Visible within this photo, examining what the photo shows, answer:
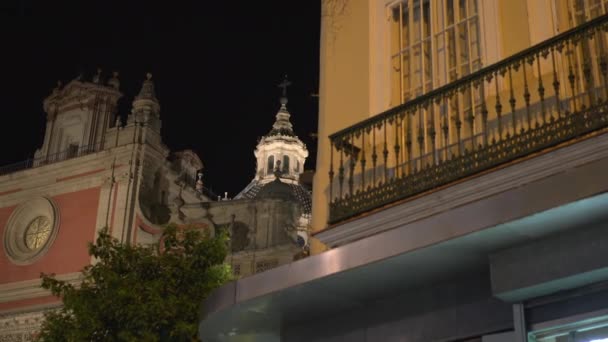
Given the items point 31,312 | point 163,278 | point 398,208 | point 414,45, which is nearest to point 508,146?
point 398,208

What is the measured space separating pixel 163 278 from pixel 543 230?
8680 millimetres

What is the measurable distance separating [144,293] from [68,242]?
19.4 meters

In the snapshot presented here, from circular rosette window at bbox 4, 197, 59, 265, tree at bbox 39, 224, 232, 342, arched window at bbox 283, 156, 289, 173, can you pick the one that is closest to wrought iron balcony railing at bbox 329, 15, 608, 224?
tree at bbox 39, 224, 232, 342

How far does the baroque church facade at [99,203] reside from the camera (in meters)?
30.8

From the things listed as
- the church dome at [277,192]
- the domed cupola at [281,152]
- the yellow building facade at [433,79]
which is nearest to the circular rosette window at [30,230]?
the church dome at [277,192]

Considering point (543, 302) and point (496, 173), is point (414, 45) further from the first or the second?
point (543, 302)

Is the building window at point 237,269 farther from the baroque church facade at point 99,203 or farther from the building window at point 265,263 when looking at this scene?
the building window at point 265,263

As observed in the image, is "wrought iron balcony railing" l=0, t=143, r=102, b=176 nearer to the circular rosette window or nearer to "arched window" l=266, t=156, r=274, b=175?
the circular rosette window

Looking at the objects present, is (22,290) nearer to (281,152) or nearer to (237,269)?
(237,269)

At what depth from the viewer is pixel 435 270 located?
22.2 feet

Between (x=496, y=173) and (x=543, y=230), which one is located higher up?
(x=496, y=173)

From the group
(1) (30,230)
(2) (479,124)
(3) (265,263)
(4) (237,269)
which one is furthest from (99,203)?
(2) (479,124)

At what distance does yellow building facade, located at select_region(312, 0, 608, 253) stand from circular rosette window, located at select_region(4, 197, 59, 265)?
79.3ft

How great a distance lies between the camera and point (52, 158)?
3484 centimetres
